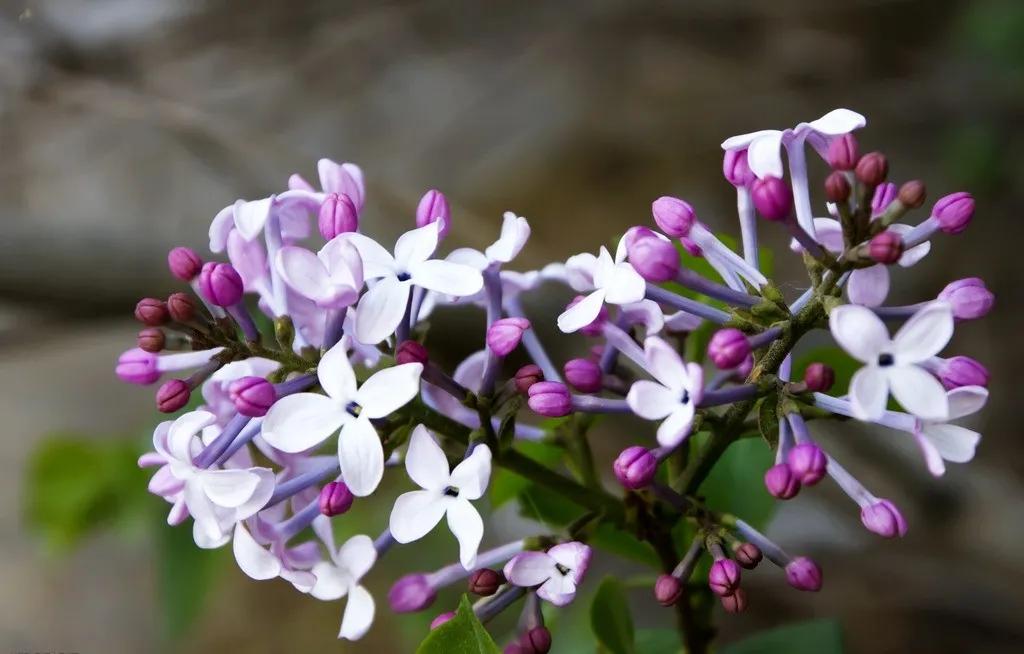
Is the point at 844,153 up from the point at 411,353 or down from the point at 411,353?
up

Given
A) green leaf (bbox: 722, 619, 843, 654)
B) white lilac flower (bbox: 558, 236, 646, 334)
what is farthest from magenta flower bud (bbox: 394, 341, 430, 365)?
green leaf (bbox: 722, 619, 843, 654)

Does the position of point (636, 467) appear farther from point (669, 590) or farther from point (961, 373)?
point (961, 373)

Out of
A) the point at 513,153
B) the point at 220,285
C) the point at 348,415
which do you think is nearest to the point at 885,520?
the point at 348,415

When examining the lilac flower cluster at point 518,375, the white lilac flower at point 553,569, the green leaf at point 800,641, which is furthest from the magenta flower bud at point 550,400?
the green leaf at point 800,641

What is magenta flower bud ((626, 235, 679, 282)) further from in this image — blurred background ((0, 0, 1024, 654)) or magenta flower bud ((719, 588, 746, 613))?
blurred background ((0, 0, 1024, 654))

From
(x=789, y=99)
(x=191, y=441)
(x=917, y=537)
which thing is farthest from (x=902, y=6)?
(x=191, y=441)

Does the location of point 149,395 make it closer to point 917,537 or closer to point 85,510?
point 85,510

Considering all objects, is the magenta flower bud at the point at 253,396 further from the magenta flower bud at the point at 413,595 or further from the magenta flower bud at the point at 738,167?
the magenta flower bud at the point at 738,167
